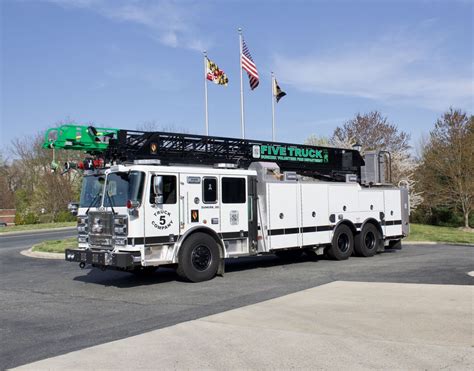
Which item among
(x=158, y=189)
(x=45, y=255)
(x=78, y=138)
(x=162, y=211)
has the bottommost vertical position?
(x=45, y=255)

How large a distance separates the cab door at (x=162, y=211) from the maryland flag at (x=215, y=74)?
1383 centimetres

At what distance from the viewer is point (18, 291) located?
35.7 feet

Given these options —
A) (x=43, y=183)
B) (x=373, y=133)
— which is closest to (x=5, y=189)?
(x=43, y=183)

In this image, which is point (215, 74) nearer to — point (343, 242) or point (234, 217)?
point (343, 242)

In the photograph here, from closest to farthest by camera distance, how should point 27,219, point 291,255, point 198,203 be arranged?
point 198,203, point 291,255, point 27,219

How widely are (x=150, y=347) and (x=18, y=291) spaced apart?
608 centimetres

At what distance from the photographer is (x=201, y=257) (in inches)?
447

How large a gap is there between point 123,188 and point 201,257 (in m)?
2.32

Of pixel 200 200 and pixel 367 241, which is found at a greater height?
pixel 200 200

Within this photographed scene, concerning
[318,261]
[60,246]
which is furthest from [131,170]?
[60,246]

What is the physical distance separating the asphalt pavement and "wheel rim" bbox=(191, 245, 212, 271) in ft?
1.47

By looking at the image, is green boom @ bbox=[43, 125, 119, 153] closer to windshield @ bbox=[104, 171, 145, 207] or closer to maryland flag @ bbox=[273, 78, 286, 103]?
windshield @ bbox=[104, 171, 145, 207]

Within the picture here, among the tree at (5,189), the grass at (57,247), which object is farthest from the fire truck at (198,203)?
the tree at (5,189)

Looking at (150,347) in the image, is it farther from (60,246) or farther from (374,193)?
(60,246)
